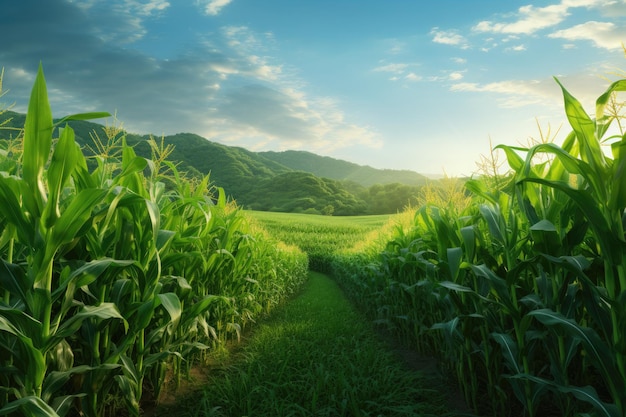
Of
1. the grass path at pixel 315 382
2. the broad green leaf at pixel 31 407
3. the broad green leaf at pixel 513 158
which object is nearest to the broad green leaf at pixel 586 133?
the broad green leaf at pixel 513 158

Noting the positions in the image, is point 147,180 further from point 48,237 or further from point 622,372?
point 622,372

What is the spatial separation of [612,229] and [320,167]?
14903 centimetres

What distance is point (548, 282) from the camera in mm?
2311

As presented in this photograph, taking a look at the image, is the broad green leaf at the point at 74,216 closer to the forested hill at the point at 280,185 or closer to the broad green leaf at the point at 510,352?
the broad green leaf at the point at 510,352

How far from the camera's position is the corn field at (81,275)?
172 cm

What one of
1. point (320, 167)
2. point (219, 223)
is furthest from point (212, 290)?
point (320, 167)

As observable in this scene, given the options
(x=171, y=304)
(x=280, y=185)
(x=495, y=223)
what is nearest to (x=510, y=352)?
(x=495, y=223)

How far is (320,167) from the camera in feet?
492

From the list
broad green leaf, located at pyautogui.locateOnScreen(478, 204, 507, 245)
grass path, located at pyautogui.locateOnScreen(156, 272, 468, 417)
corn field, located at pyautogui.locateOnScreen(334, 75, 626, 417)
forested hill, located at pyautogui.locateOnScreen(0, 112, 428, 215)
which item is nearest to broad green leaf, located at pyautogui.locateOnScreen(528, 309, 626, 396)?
corn field, located at pyautogui.locateOnScreen(334, 75, 626, 417)

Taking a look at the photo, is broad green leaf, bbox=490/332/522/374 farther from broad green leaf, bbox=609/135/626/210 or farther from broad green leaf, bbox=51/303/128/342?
broad green leaf, bbox=51/303/128/342

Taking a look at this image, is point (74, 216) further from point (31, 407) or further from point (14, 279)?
point (31, 407)

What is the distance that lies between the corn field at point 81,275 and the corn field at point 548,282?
2.04m

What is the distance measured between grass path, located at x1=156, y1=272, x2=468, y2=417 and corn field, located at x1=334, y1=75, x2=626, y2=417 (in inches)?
19.2

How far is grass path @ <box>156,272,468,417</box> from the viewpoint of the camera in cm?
290
